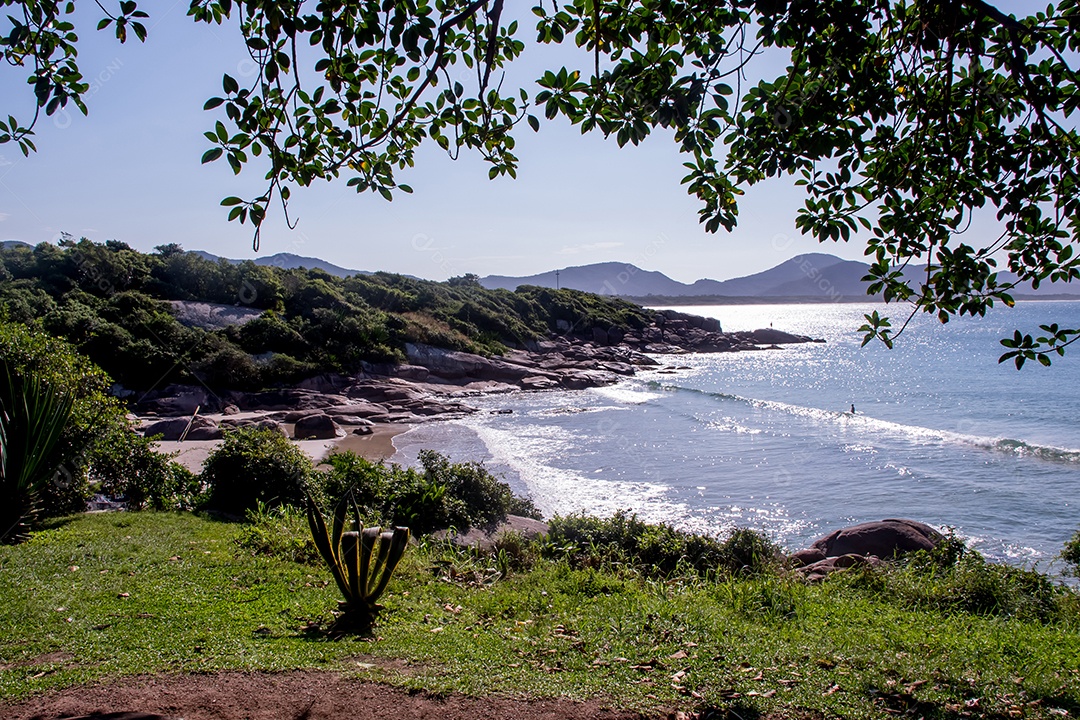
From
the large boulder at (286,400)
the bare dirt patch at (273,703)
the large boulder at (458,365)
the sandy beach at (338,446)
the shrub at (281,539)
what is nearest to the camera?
the bare dirt patch at (273,703)

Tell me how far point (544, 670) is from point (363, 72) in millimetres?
4330

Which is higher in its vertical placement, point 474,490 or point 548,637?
point 548,637

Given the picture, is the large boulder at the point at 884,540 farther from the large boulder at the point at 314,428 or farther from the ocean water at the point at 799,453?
the large boulder at the point at 314,428

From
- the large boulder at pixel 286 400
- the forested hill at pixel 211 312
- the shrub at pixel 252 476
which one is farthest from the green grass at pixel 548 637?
the large boulder at pixel 286 400

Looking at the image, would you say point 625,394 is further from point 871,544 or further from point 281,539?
point 281,539

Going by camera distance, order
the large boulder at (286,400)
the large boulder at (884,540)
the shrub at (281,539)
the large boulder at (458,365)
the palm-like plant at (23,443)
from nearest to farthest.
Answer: the shrub at (281,539) → the palm-like plant at (23,443) → the large boulder at (884,540) → the large boulder at (286,400) → the large boulder at (458,365)

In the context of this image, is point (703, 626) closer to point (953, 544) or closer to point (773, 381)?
point (953, 544)

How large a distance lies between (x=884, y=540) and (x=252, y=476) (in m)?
10.8

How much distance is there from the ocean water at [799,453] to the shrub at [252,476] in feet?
21.9

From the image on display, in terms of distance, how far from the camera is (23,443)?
8.81 metres

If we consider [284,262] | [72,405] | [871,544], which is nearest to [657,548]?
[871,544]

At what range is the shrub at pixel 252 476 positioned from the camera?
1157 cm

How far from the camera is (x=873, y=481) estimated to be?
818 inches

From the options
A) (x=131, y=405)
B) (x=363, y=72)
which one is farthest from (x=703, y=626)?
(x=131, y=405)
